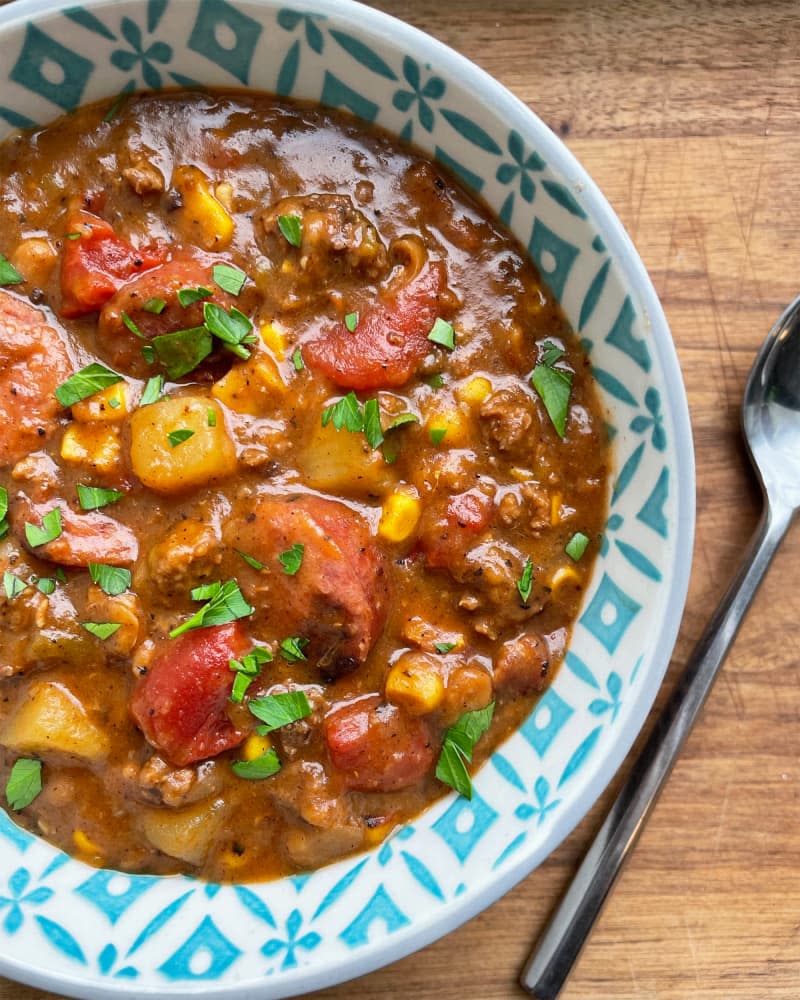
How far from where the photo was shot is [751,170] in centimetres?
352

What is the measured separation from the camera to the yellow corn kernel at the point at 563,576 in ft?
10.5

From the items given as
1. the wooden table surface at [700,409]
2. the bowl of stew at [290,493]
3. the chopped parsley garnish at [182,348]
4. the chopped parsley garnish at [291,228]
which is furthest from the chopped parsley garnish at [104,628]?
the wooden table surface at [700,409]

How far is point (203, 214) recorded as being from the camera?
3.03m

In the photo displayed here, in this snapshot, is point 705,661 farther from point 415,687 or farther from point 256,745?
point 256,745

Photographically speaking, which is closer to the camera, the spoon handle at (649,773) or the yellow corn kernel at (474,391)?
the yellow corn kernel at (474,391)

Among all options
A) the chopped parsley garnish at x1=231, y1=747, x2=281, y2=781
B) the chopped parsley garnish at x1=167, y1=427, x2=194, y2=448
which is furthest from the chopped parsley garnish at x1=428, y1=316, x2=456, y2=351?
the chopped parsley garnish at x1=231, y1=747, x2=281, y2=781

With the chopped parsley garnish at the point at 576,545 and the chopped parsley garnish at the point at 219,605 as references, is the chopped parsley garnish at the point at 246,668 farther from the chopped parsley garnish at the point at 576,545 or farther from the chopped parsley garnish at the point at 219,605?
the chopped parsley garnish at the point at 576,545

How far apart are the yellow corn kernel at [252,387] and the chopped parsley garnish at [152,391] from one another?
0.19 metres

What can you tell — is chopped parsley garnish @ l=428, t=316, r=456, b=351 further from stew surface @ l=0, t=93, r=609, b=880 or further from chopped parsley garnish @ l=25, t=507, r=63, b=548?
chopped parsley garnish @ l=25, t=507, r=63, b=548

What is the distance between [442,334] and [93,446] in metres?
1.24

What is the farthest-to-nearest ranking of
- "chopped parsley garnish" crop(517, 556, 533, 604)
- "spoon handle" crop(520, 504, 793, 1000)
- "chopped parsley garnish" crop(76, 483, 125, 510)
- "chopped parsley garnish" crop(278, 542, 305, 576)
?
"spoon handle" crop(520, 504, 793, 1000), "chopped parsley garnish" crop(517, 556, 533, 604), "chopped parsley garnish" crop(76, 483, 125, 510), "chopped parsley garnish" crop(278, 542, 305, 576)

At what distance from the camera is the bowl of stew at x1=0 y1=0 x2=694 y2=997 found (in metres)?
2.96

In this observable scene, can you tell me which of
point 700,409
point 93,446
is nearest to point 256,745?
point 93,446

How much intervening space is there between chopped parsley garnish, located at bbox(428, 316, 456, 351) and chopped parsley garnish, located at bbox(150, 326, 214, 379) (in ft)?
2.46
